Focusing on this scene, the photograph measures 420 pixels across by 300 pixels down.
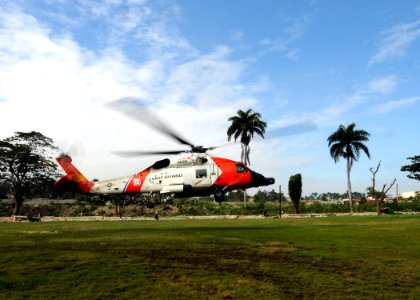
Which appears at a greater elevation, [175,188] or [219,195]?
[175,188]

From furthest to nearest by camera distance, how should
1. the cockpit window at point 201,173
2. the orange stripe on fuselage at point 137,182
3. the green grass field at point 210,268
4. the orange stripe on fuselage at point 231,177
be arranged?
the orange stripe on fuselage at point 137,182
the cockpit window at point 201,173
the orange stripe on fuselage at point 231,177
the green grass field at point 210,268

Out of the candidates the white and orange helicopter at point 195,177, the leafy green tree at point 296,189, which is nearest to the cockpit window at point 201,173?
the white and orange helicopter at point 195,177

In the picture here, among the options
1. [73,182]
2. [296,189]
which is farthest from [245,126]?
[73,182]

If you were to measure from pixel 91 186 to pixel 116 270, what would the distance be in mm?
14352

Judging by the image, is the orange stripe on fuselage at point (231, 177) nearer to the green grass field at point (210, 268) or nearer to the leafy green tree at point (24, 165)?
the green grass field at point (210, 268)

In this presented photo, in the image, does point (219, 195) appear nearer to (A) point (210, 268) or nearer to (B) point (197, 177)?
(B) point (197, 177)

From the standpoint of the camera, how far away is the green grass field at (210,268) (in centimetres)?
1202

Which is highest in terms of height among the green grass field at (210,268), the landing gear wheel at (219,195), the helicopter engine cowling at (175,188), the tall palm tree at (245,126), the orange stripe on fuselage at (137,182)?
the tall palm tree at (245,126)

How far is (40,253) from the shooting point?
55.7 feet

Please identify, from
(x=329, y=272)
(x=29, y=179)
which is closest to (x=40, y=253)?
(x=329, y=272)

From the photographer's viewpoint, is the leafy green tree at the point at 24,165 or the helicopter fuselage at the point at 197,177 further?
the leafy green tree at the point at 24,165

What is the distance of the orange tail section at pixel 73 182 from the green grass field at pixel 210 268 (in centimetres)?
662

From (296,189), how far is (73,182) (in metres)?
41.6

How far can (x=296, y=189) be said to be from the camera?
62.3 metres
